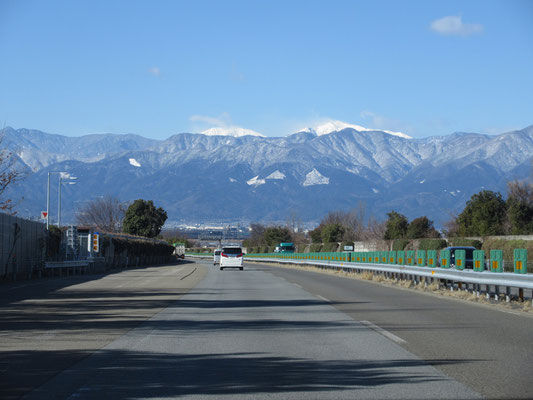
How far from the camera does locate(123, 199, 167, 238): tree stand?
106312mm

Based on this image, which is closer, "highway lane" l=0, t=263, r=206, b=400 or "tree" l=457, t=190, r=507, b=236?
"highway lane" l=0, t=263, r=206, b=400

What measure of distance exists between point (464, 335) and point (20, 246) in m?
26.1

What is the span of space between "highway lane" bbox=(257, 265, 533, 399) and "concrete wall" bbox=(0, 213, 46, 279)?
1692 cm

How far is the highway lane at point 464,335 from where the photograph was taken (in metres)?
8.59

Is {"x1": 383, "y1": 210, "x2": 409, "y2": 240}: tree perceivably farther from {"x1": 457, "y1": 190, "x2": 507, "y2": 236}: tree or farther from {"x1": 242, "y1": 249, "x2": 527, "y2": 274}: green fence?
{"x1": 242, "y1": 249, "x2": 527, "y2": 274}: green fence

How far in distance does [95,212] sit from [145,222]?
94.9 ft

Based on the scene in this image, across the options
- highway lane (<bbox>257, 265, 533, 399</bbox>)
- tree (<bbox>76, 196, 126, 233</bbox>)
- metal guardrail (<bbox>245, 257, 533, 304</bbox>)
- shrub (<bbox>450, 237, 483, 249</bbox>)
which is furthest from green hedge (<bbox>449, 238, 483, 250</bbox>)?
tree (<bbox>76, 196, 126, 233</bbox>)

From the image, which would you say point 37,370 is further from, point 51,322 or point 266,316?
point 266,316

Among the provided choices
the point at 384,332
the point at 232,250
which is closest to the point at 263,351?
the point at 384,332

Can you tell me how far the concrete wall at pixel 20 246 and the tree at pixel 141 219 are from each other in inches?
2675

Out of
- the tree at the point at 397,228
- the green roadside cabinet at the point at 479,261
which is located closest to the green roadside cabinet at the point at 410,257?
the green roadside cabinet at the point at 479,261

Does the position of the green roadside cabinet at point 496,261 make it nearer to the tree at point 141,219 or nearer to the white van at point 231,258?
the white van at point 231,258

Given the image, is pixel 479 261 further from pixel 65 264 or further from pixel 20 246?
pixel 65 264

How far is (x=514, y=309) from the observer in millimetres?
17344
